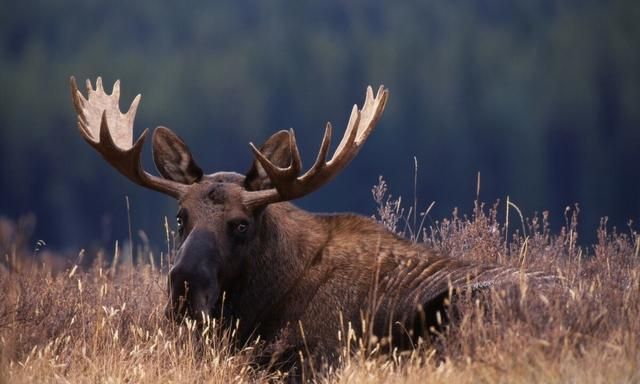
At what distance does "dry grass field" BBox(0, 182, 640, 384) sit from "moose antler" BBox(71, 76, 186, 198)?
2.66 ft

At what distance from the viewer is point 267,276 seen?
7.16 m

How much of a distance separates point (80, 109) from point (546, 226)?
396 centimetres

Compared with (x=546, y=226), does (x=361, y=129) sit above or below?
above

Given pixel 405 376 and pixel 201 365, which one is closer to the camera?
pixel 405 376

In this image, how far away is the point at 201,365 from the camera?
21.4ft

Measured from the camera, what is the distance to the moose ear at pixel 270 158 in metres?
7.28

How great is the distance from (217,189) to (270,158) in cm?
52

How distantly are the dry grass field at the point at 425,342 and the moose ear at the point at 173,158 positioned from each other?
947 mm

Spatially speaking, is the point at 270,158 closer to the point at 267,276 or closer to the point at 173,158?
the point at 173,158

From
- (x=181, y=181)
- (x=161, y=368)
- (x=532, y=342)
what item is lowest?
(x=161, y=368)

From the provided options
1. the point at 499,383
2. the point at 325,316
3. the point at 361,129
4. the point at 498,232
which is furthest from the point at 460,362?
the point at 498,232

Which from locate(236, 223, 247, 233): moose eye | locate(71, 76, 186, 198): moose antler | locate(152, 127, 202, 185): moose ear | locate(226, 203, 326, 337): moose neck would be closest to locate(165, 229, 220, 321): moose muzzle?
locate(236, 223, 247, 233): moose eye

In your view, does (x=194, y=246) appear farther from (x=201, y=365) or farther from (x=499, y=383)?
(x=499, y=383)

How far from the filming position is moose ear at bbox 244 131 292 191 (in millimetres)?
7281
